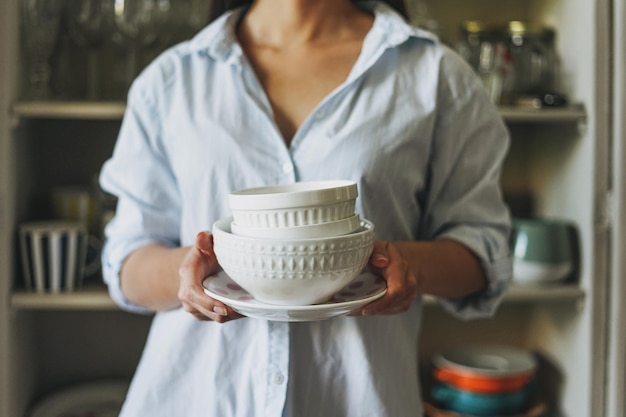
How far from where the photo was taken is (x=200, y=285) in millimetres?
760

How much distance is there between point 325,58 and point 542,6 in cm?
84

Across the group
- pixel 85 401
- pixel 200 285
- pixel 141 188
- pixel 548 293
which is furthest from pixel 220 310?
pixel 85 401

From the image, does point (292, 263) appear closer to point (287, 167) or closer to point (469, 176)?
point (287, 167)

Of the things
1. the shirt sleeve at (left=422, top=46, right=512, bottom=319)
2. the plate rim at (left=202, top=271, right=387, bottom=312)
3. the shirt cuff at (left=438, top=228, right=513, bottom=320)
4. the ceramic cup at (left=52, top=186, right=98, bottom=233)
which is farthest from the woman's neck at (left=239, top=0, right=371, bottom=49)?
the ceramic cup at (left=52, top=186, right=98, bottom=233)

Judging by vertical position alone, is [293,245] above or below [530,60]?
below

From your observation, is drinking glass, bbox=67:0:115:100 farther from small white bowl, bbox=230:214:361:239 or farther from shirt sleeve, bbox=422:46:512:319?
small white bowl, bbox=230:214:361:239

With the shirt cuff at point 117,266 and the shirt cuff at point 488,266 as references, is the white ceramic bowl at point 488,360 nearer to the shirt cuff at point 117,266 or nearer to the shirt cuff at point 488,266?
the shirt cuff at point 488,266

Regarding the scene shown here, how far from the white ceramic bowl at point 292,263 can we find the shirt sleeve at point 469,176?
0.93 ft

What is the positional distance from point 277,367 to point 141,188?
289mm

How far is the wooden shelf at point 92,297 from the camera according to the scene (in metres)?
A: 1.40

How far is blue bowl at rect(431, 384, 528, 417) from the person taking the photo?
1.52 m

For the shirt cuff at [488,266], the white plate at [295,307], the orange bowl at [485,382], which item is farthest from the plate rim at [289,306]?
the orange bowl at [485,382]

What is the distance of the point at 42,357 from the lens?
1698 mm

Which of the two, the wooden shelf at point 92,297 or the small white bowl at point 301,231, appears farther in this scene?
the wooden shelf at point 92,297
